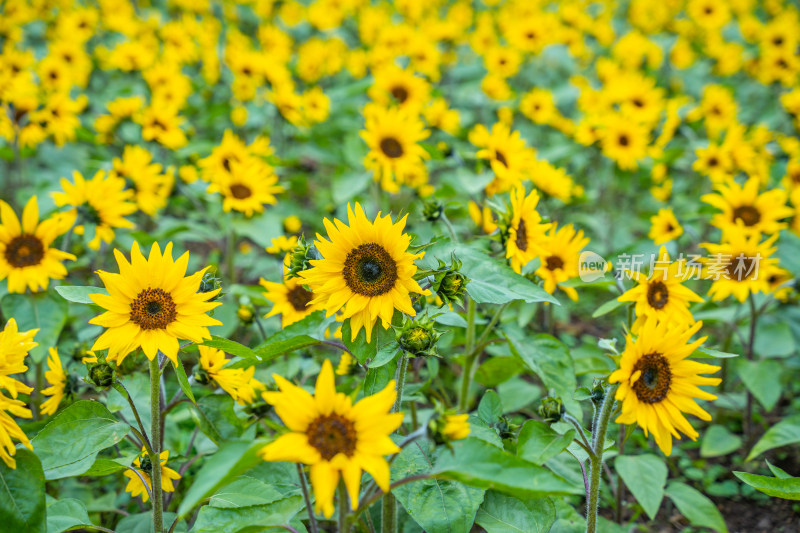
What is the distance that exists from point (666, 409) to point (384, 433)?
826 mm

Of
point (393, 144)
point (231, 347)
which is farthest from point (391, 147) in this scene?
point (231, 347)

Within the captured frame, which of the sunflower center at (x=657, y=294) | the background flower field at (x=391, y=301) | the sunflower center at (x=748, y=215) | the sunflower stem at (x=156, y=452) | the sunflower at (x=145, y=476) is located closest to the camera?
the background flower field at (x=391, y=301)

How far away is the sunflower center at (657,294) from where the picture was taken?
7.06 ft

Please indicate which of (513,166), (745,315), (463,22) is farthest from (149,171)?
(463,22)

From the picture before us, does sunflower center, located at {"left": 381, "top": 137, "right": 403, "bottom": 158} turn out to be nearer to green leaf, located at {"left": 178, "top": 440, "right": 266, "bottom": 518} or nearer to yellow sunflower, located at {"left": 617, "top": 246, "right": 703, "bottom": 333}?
yellow sunflower, located at {"left": 617, "top": 246, "right": 703, "bottom": 333}

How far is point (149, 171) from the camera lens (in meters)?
3.21

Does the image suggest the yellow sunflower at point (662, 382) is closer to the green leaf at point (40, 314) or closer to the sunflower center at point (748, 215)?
the sunflower center at point (748, 215)

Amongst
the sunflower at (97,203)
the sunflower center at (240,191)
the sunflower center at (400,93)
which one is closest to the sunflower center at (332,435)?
the sunflower at (97,203)

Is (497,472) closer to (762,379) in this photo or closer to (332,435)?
(332,435)

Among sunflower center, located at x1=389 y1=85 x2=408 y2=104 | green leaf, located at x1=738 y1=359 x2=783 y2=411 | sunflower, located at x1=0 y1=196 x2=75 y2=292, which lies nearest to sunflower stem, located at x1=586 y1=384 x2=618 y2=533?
green leaf, located at x1=738 y1=359 x2=783 y2=411

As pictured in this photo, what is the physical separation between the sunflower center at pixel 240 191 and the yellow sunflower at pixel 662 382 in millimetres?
1976

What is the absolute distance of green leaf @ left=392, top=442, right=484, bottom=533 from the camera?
5.43ft

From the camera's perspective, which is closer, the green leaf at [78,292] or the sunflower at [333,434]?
the sunflower at [333,434]

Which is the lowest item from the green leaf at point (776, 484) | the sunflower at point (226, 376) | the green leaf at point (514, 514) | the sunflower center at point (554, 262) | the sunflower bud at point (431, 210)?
the green leaf at point (514, 514)
